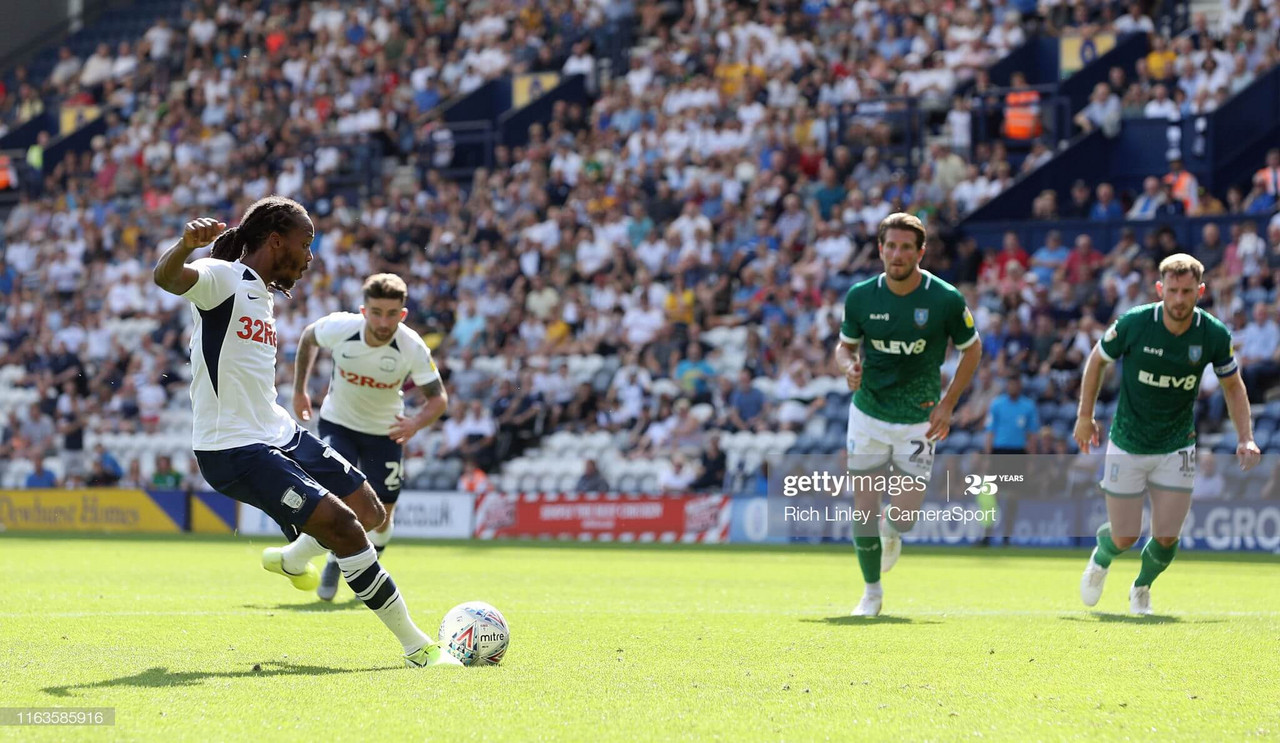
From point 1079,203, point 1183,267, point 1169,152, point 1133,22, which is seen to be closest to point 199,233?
point 1183,267

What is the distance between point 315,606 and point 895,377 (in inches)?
172

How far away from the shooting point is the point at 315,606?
1188 centimetres

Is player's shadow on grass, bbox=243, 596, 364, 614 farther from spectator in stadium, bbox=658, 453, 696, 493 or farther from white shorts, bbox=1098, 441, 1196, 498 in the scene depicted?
spectator in stadium, bbox=658, 453, 696, 493

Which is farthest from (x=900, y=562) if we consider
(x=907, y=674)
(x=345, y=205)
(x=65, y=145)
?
(x=65, y=145)

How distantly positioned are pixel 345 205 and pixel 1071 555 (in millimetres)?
17839

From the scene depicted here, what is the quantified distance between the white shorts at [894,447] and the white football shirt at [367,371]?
305 cm

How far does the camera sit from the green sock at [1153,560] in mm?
11546

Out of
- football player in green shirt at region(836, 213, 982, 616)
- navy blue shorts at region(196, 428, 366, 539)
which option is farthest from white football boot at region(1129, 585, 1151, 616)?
navy blue shorts at region(196, 428, 366, 539)

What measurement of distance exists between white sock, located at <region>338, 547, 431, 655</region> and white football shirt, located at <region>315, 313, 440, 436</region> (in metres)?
3.92

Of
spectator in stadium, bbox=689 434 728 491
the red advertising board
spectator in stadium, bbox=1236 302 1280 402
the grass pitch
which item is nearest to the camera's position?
the grass pitch

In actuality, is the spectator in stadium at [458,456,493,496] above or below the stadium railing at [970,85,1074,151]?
below

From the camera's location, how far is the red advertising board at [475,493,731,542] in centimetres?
2334

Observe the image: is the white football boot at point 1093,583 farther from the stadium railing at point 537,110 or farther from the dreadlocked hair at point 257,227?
the stadium railing at point 537,110
